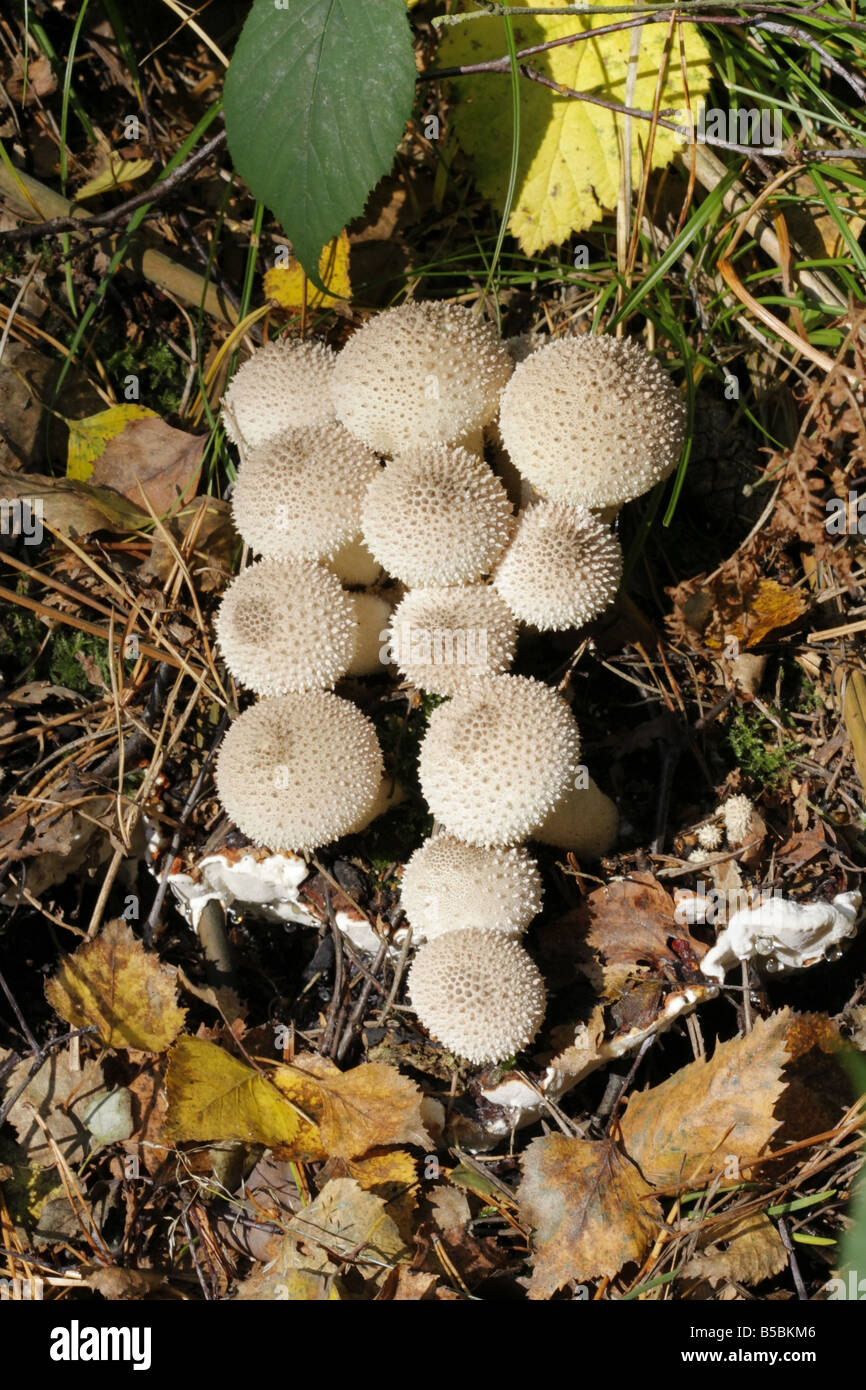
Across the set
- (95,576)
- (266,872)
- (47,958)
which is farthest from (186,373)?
(47,958)

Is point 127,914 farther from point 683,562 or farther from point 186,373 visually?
point 683,562

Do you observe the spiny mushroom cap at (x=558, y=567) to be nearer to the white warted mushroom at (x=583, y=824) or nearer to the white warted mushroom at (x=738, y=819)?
the white warted mushroom at (x=583, y=824)

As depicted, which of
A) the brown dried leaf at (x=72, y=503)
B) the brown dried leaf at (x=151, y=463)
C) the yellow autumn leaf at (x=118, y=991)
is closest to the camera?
the yellow autumn leaf at (x=118, y=991)

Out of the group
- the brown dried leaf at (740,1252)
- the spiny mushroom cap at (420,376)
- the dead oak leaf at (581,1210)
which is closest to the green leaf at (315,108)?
the spiny mushroom cap at (420,376)

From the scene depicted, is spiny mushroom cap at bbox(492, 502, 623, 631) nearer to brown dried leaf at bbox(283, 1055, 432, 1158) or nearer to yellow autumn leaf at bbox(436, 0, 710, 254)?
yellow autumn leaf at bbox(436, 0, 710, 254)

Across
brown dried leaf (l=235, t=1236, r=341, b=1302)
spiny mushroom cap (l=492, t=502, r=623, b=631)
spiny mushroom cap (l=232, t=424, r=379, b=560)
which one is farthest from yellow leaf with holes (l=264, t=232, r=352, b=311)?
brown dried leaf (l=235, t=1236, r=341, b=1302)

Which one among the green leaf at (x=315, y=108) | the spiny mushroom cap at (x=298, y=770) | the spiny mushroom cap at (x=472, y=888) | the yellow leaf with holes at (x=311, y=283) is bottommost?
the spiny mushroom cap at (x=472, y=888)

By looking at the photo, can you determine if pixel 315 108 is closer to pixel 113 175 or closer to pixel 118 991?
pixel 113 175

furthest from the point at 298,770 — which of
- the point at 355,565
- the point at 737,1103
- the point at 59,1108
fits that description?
the point at 737,1103
